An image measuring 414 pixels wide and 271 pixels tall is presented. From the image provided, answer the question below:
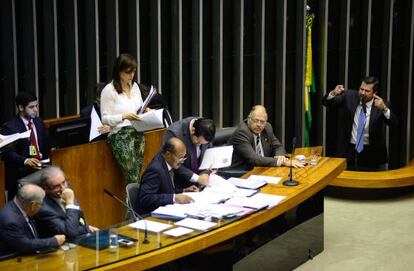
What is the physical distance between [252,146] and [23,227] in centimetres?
264

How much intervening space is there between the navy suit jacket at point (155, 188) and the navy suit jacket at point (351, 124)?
3.06 metres

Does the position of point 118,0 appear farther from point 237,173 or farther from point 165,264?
point 165,264

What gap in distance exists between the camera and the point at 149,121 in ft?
18.5

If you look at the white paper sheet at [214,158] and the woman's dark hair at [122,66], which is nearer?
the white paper sheet at [214,158]

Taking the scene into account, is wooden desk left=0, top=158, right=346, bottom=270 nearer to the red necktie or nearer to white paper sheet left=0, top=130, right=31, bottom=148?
white paper sheet left=0, top=130, right=31, bottom=148

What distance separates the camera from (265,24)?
804cm

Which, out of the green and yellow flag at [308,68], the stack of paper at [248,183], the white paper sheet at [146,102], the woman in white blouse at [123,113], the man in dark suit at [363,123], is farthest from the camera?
the green and yellow flag at [308,68]

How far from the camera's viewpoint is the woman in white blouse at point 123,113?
18.6 ft

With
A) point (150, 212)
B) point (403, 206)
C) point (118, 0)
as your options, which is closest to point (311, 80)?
point (403, 206)

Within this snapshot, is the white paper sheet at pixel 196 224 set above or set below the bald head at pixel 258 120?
below

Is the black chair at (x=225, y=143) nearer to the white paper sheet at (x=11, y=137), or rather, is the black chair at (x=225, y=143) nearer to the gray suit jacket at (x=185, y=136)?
the gray suit jacket at (x=185, y=136)

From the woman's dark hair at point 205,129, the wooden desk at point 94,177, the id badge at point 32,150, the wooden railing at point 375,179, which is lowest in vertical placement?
the wooden railing at point 375,179

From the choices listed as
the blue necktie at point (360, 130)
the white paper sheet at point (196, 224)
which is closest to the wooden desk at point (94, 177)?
the white paper sheet at point (196, 224)

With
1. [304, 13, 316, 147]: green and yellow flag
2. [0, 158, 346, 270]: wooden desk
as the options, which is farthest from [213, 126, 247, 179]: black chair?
[304, 13, 316, 147]: green and yellow flag
